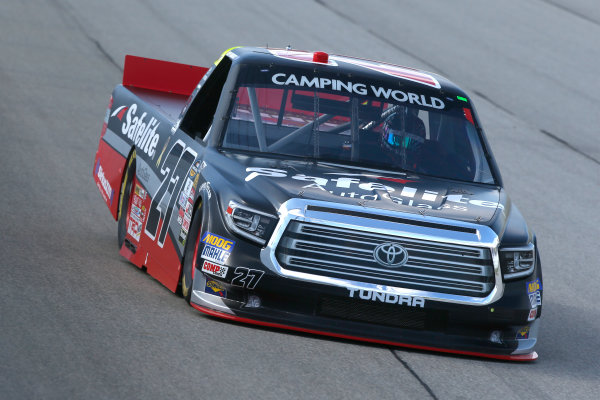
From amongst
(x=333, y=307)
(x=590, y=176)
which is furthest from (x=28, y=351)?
(x=590, y=176)

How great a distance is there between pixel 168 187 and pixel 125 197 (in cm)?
135

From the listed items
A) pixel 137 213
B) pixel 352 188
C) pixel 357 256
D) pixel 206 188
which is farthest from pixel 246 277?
pixel 137 213

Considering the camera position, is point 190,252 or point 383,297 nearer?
point 383,297

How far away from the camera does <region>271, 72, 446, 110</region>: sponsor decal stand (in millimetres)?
7730

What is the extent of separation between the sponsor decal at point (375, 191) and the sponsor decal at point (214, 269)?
537mm

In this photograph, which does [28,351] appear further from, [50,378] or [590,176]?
[590,176]

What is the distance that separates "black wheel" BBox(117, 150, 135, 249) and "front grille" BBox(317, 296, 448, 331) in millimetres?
3025

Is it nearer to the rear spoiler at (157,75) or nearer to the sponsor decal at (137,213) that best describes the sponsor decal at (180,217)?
the sponsor decal at (137,213)

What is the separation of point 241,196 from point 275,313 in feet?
2.22

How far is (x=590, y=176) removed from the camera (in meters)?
15.8

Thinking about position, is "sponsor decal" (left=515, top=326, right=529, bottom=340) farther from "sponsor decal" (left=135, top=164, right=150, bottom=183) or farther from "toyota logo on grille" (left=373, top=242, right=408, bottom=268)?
"sponsor decal" (left=135, top=164, right=150, bottom=183)

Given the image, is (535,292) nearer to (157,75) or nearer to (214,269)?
(214,269)

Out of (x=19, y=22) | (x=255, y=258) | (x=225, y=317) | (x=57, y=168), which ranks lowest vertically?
(x=19, y=22)

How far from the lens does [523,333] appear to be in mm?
6684
